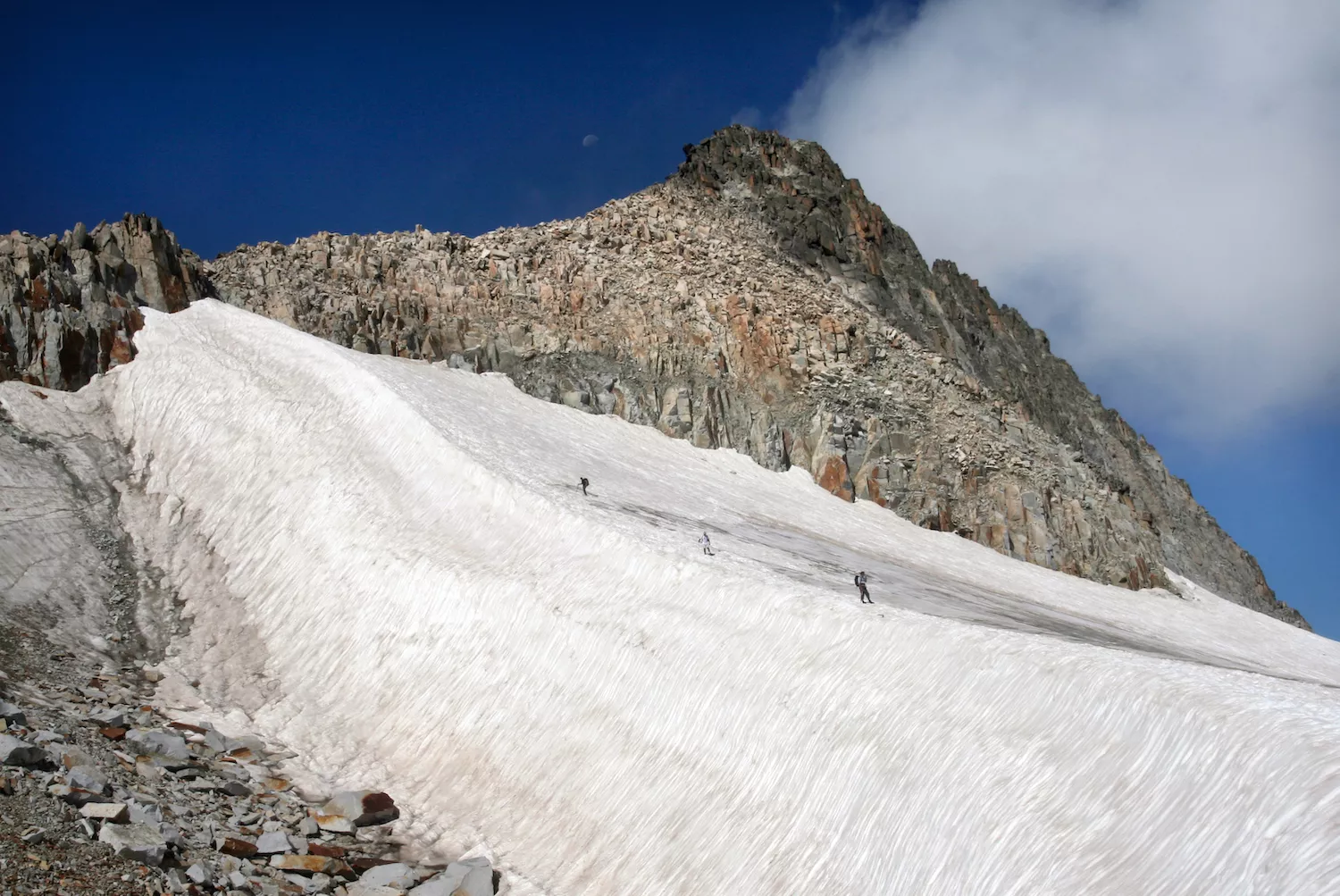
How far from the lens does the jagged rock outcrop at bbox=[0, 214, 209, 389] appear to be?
114 feet

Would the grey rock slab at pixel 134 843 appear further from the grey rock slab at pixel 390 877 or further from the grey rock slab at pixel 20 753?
the grey rock slab at pixel 390 877

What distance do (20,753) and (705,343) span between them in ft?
128

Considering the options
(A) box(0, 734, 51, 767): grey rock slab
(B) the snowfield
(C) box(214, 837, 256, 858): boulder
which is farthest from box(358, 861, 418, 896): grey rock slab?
(A) box(0, 734, 51, 767): grey rock slab

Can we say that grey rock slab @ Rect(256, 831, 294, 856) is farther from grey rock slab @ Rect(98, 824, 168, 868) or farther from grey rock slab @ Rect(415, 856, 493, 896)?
grey rock slab @ Rect(415, 856, 493, 896)

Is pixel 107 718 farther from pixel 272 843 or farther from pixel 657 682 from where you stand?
pixel 657 682

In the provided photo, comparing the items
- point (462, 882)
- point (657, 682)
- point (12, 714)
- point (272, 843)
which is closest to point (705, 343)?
point (657, 682)

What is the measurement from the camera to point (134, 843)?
42.7 ft

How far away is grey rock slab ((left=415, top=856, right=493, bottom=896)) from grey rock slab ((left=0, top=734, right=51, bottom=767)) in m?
5.92

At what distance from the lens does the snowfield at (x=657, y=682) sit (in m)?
12.5

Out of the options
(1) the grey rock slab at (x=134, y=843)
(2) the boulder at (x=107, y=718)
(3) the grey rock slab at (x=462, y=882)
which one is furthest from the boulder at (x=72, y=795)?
(3) the grey rock slab at (x=462, y=882)

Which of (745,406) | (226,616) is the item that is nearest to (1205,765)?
(226,616)

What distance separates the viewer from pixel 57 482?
2830 cm

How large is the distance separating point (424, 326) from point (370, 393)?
52.8 feet

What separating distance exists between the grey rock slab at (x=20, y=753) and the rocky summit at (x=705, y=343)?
24.4m
